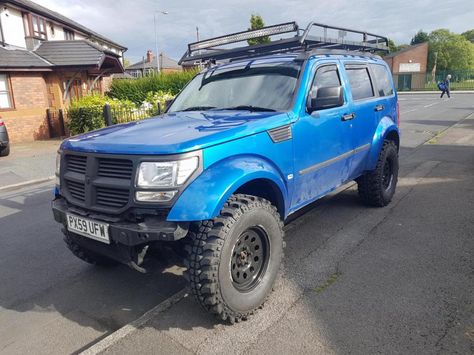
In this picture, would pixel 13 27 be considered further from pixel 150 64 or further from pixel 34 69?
pixel 150 64

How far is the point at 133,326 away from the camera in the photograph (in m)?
2.90

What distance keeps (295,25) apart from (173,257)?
8.49 ft

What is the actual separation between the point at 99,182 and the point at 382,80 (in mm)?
4311

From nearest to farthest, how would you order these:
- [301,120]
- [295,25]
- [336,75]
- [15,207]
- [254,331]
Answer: [254,331], [301,120], [295,25], [336,75], [15,207]

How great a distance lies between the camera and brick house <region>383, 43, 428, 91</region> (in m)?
56.6

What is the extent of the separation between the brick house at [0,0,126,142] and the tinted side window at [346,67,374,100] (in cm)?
1418

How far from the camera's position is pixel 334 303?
3.09 meters

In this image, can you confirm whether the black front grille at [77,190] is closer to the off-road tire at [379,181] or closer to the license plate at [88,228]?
the license plate at [88,228]

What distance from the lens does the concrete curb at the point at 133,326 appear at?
2.67 meters

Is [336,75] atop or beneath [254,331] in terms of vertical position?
atop

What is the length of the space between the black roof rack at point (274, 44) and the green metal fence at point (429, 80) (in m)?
53.1

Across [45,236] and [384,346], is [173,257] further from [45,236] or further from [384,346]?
[45,236]

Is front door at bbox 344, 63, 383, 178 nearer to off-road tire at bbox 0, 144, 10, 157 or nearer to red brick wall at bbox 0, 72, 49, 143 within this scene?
off-road tire at bbox 0, 144, 10, 157

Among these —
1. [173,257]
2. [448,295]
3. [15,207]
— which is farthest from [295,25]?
[15,207]
